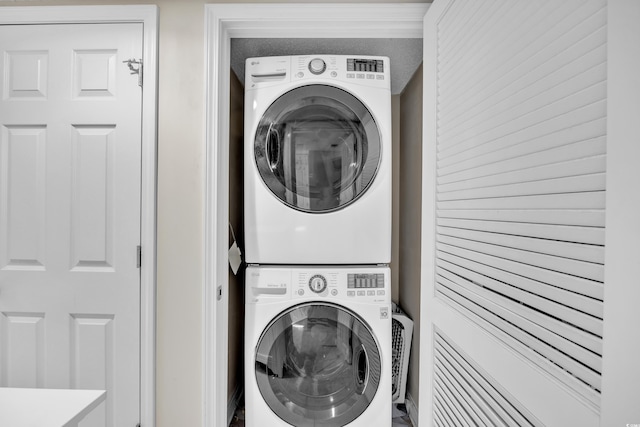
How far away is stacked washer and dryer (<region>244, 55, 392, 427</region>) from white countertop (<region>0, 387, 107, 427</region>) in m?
0.86

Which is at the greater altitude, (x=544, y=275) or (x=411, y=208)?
(x=411, y=208)

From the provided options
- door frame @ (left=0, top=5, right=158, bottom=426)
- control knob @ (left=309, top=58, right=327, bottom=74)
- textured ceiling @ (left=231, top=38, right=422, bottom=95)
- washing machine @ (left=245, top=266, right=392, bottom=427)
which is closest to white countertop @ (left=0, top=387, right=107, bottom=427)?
door frame @ (left=0, top=5, right=158, bottom=426)

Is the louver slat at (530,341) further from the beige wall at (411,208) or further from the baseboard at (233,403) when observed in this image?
the baseboard at (233,403)

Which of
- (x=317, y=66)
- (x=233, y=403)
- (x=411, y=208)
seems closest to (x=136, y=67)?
(x=317, y=66)

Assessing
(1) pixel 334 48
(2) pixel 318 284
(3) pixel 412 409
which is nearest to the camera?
(2) pixel 318 284

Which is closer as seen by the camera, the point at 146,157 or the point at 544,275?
the point at 544,275

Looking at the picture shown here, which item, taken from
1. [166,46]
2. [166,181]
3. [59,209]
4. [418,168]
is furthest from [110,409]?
[418,168]

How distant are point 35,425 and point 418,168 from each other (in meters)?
1.81

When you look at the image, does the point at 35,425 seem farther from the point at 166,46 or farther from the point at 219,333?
the point at 166,46

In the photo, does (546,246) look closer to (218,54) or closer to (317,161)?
(317,161)

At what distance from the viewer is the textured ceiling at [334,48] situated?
5.63 feet

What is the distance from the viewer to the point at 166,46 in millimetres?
1479

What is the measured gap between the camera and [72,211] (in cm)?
150

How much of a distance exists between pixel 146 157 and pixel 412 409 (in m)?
1.90
